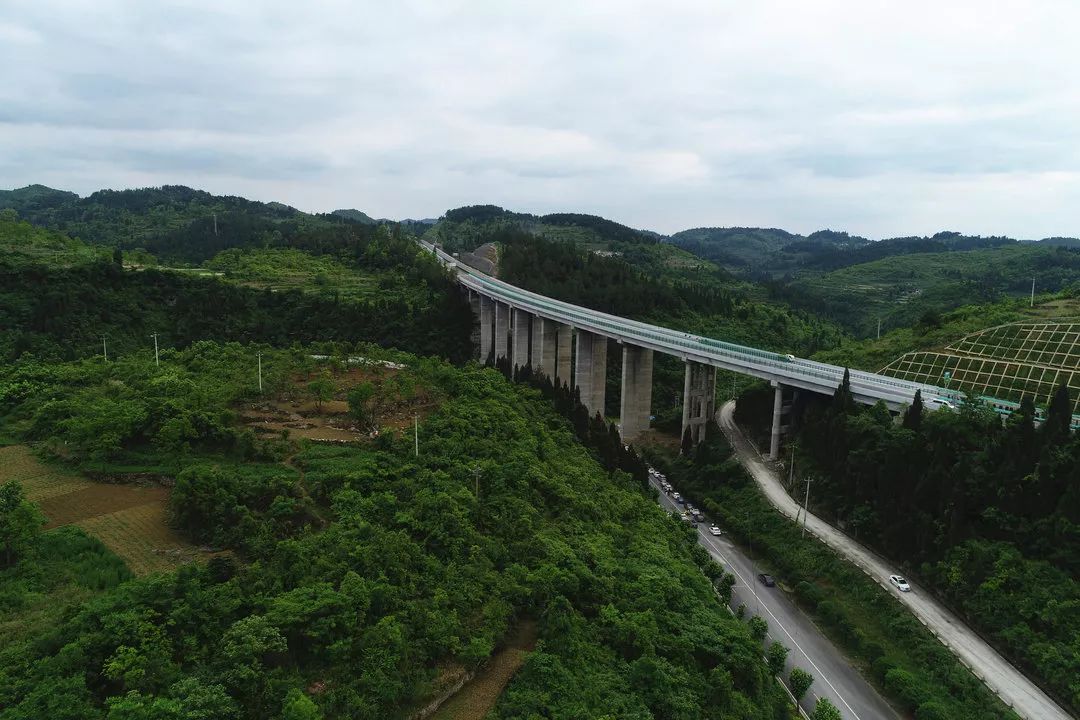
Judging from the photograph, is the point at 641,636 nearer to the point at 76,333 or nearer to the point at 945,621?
the point at 945,621

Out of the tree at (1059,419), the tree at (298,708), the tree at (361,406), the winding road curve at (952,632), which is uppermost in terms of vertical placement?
the tree at (1059,419)

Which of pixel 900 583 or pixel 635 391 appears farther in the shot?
pixel 635 391

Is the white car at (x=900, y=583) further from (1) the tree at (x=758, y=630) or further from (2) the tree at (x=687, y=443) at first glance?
(2) the tree at (x=687, y=443)

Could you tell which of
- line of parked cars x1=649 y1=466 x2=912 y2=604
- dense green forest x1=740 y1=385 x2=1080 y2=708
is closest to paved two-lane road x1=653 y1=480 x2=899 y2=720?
line of parked cars x1=649 y1=466 x2=912 y2=604

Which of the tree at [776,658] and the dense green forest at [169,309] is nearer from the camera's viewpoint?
the tree at [776,658]

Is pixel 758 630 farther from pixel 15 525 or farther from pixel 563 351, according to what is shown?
pixel 563 351

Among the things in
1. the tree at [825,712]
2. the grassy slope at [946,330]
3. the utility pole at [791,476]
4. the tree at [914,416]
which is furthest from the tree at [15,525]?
the grassy slope at [946,330]

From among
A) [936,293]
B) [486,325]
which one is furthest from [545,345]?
[936,293]

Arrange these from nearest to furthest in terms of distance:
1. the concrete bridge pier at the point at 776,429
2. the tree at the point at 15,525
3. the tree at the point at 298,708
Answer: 1. the tree at the point at 298,708
2. the tree at the point at 15,525
3. the concrete bridge pier at the point at 776,429
